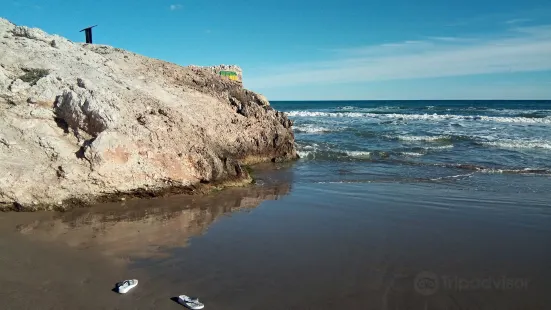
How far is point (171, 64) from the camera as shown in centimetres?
1291

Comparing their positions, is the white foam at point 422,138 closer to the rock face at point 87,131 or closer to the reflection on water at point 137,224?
the rock face at point 87,131

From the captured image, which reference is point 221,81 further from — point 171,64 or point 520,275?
point 520,275

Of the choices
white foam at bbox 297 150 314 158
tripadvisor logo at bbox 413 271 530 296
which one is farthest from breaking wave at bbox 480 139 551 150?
tripadvisor logo at bbox 413 271 530 296

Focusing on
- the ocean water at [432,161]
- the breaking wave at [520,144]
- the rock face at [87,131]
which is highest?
the rock face at [87,131]

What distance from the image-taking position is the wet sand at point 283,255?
12.7 feet

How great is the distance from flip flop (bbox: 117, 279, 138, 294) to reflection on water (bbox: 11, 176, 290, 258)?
75cm

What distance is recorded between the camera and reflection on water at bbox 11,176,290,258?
518 centimetres

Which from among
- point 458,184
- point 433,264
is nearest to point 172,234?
point 433,264

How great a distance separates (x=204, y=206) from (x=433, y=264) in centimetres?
415

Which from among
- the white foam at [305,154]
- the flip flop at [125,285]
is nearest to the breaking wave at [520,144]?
the white foam at [305,154]

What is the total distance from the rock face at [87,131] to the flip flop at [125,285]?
127 inches

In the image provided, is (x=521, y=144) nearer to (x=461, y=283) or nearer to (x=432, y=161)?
(x=432, y=161)

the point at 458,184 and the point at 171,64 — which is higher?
the point at 171,64

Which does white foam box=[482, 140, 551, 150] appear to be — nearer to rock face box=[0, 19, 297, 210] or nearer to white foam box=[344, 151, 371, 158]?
white foam box=[344, 151, 371, 158]
